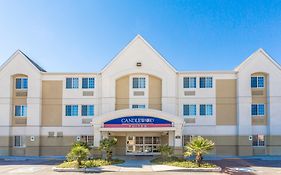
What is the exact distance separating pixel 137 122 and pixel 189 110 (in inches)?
288

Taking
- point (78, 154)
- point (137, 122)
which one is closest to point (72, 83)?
Result: point (137, 122)

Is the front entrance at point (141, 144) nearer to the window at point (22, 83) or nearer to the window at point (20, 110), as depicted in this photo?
the window at point (20, 110)


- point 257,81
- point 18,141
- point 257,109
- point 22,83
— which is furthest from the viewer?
point 22,83

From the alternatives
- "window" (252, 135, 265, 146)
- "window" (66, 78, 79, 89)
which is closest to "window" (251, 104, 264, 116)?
"window" (252, 135, 265, 146)

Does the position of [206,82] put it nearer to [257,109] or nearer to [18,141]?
[257,109]

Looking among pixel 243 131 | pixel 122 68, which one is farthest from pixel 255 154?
pixel 122 68

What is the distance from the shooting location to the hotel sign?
2548cm

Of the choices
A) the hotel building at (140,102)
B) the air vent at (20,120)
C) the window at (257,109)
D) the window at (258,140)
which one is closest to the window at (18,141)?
the hotel building at (140,102)

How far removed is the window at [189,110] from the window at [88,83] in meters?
11.4

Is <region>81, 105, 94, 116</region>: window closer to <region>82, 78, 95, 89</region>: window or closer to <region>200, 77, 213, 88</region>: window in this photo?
<region>82, 78, 95, 89</region>: window

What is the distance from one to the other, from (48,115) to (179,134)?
15.7m

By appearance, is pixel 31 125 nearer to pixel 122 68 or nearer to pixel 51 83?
pixel 51 83

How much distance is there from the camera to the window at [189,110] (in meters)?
29.4

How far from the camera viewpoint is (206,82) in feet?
97.2
